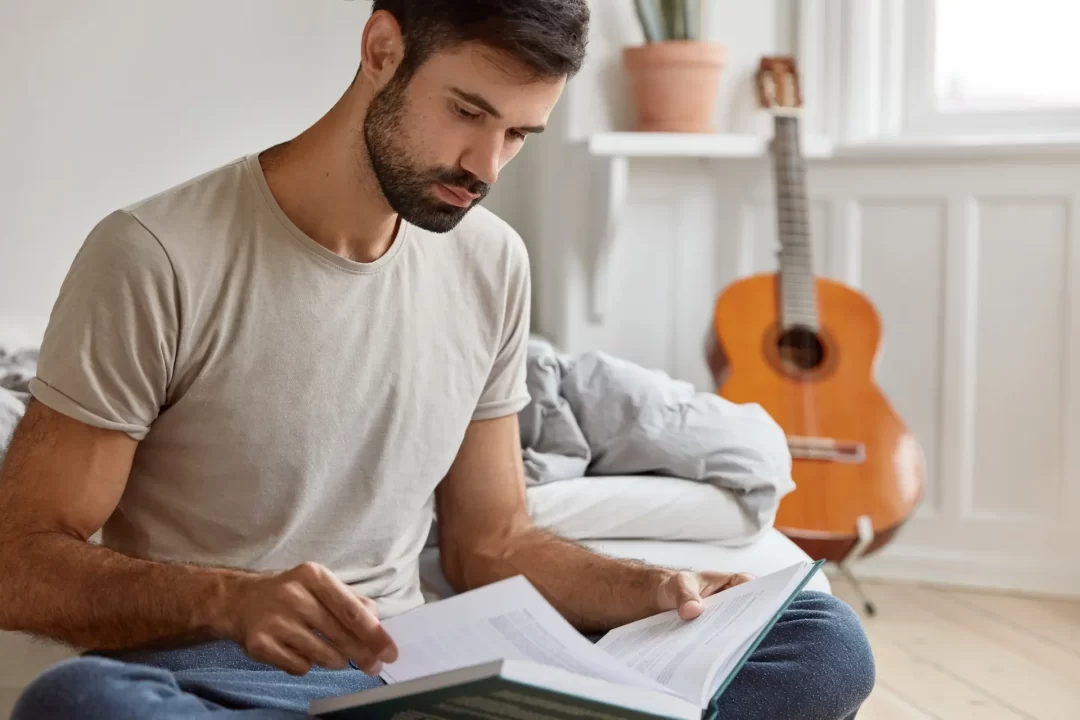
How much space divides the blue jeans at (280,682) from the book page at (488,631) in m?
0.10

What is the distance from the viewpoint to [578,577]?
1229 millimetres

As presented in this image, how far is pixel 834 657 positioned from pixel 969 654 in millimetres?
1244

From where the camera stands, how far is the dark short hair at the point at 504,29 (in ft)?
3.64

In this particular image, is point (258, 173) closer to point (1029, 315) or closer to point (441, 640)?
point (441, 640)

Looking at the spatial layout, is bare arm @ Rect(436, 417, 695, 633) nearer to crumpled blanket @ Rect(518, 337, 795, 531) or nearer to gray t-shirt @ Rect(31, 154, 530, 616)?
gray t-shirt @ Rect(31, 154, 530, 616)

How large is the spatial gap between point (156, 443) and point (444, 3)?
49 cm

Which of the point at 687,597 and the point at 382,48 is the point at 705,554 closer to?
the point at 687,597

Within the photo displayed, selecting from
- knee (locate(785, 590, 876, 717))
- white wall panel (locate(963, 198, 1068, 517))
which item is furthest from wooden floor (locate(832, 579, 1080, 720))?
knee (locate(785, 590, 876, 717))

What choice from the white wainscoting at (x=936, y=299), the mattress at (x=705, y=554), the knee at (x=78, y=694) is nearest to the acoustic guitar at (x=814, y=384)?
the white wainscoting at (x=936, y=299)

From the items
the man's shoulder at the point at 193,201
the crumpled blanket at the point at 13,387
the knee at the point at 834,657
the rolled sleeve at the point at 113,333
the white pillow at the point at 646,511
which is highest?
the man's shoulder at the point at 193,201

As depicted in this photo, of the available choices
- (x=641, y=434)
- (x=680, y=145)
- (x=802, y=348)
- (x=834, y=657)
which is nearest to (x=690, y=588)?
(x=834, y=657)

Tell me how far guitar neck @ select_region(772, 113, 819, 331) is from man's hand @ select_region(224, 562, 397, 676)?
1.62 meters

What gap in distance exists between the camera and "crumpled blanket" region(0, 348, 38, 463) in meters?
1.45

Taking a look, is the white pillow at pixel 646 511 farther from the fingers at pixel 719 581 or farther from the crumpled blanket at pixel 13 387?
the crumpled blanket at pixel 13 387
